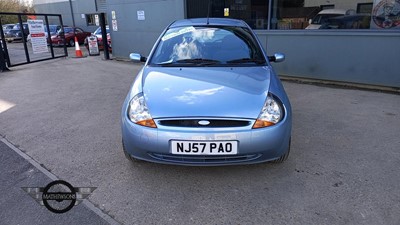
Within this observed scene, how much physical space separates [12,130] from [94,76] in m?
4.61

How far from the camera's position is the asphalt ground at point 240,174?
2.39 meters

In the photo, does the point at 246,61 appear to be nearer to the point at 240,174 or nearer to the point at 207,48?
the point at 207,48

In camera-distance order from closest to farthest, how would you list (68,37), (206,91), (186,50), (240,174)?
(206,91) < (240,174) < (186,50) < (68,37)

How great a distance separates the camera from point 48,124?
4.62 metres

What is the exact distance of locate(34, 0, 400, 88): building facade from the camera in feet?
20.0

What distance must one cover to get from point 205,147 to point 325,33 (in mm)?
5494

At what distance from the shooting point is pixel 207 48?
11.9ft

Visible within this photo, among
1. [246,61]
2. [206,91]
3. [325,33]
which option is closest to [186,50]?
[246,61]

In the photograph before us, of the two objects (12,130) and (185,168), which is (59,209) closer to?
(185,168)

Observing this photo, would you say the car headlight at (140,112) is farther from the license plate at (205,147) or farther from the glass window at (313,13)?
the glass window at (313,13)

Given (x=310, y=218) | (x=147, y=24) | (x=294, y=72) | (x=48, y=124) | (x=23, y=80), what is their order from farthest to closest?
(x=147, y=24) → (x=23, y=80) → (x=294, y=72) → (x=48, y=124) → (x=310, y=218)

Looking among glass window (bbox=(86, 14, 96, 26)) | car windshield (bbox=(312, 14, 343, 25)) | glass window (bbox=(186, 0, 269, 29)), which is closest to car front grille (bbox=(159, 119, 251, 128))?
car windshield (bbox=(312, 14, 343, 25))

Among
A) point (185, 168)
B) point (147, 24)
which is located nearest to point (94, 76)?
point (147, 24)

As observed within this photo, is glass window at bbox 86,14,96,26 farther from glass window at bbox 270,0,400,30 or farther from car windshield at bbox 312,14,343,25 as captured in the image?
car windshield at bbox 312,14,343,25
